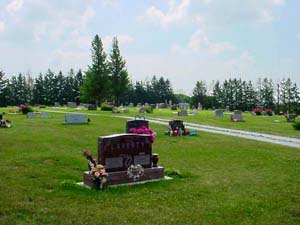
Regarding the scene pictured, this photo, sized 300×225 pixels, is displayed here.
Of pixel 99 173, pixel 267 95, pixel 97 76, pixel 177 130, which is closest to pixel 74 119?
pixel 177 130

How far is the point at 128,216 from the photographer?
708 cm

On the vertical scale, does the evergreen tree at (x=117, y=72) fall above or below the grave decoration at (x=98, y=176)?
above

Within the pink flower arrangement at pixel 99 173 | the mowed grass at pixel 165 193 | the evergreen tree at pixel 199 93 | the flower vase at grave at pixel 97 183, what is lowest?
the mowed grass at pixel 165 193

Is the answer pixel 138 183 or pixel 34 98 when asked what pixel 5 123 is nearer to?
pixel 138 183

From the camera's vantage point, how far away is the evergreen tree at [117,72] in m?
66.1

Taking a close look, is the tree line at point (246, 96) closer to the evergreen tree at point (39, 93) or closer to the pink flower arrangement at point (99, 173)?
the evergreen tree at point (39, 93)

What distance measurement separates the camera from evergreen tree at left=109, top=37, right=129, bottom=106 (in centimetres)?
6612

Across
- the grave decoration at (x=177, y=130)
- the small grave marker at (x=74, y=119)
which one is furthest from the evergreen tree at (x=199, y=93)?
the grave decoration at (x=177, y=130)

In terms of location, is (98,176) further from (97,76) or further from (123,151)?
(97,76)

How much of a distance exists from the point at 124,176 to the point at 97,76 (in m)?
52.3

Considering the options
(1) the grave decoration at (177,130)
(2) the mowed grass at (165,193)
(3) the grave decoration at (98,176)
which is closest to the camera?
(2) the mowed grass at (165,193)

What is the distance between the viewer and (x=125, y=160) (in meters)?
9.83

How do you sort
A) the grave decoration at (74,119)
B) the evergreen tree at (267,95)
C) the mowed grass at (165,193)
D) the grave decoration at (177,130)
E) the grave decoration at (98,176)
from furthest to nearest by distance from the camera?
the evergreen tree at (267,95) < the grave decoration at (74,119) < the grave decoration at (177,130) < the grave decoration at (98,176) < the mowed grass at (165,193)

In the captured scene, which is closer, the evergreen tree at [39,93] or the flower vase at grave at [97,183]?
the flower vase at grave at [97,183]
